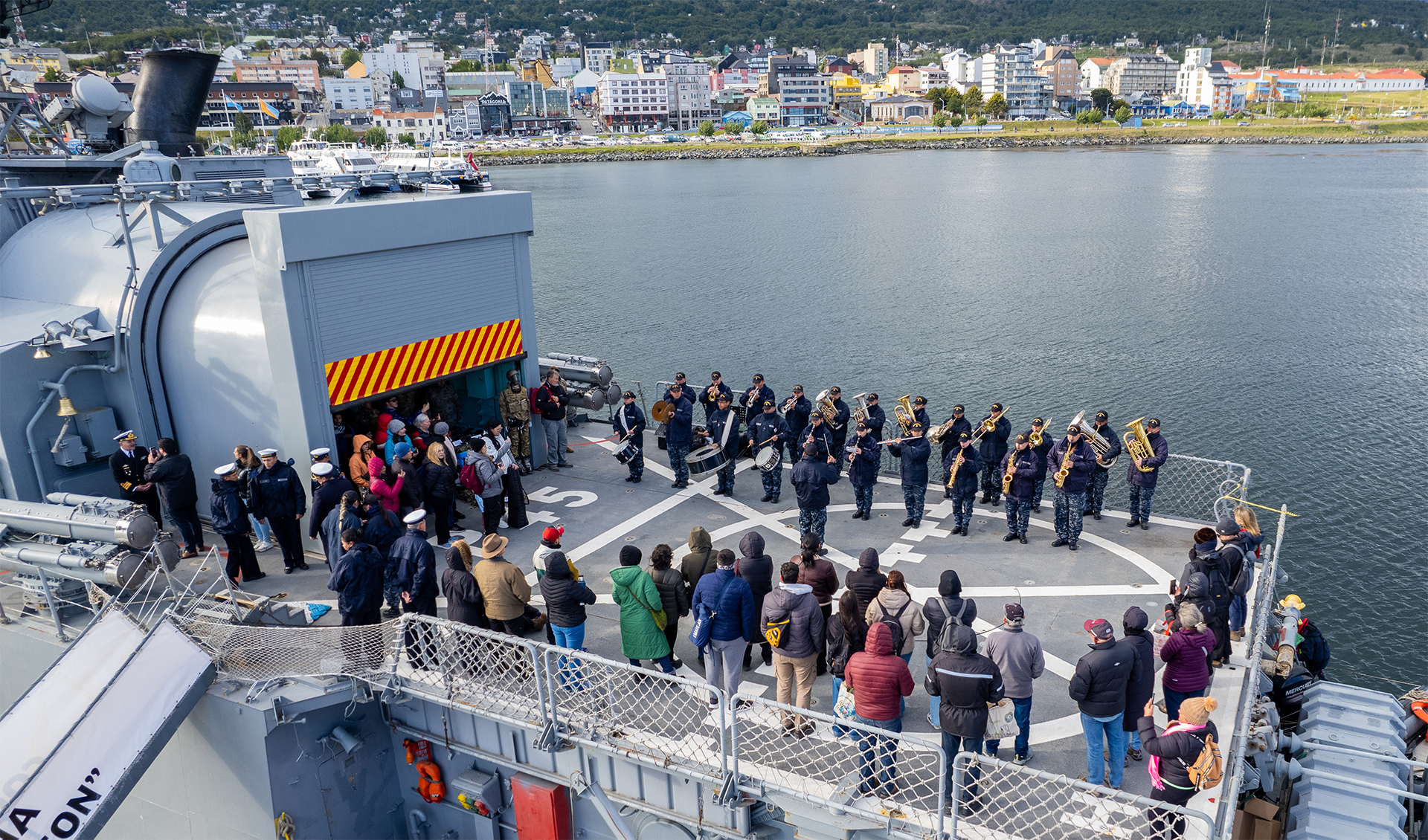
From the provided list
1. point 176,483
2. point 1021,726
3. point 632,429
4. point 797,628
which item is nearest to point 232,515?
point 176,483

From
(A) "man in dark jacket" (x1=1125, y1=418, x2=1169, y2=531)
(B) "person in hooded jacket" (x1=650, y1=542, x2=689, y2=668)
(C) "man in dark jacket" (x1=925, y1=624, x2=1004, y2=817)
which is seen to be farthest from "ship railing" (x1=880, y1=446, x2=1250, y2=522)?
(C) "man in dark jacket" (x1=925, y1=624, x2=1004, y2=817)

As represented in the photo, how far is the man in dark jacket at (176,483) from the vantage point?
9867mm

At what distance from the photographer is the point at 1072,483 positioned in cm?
1075

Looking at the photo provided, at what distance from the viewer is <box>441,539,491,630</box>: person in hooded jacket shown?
301 inches

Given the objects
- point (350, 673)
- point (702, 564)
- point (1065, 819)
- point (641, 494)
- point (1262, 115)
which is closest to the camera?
point (1065, 819)

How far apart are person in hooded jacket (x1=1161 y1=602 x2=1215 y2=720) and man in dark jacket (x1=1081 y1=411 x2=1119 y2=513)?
4010mm

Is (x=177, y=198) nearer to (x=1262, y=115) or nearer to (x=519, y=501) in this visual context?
(x=519, y=501)

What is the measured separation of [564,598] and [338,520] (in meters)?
3.14

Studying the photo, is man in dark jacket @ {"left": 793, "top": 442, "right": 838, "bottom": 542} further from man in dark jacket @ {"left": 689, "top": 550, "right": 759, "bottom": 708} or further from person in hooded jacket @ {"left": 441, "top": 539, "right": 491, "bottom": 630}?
person in hooded jacket @ {"left": 441, "top": 539, "right": 491, "bottom": 630}

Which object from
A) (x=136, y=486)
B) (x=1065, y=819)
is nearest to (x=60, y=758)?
(x=136, y=486)

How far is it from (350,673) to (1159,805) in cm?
593

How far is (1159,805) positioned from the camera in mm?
4844

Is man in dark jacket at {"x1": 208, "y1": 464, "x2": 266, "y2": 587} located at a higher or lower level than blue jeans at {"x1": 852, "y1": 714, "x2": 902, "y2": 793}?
higher

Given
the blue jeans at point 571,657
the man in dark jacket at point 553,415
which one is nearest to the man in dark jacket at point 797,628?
the blue jeans at point 571,657
